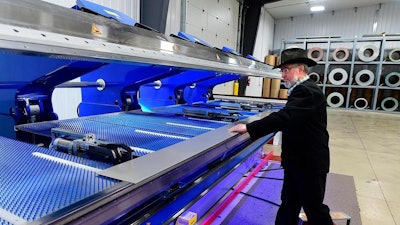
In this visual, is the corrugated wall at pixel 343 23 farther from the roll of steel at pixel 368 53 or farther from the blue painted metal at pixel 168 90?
the blue painted metal at pixel 168 90

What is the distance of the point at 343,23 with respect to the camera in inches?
386

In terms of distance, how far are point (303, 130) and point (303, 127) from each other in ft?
0.07

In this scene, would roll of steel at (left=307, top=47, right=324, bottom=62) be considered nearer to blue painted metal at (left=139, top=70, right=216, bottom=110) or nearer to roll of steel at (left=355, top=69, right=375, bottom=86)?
roll of steel at (left=355, top=69, right=375, bottom=86)

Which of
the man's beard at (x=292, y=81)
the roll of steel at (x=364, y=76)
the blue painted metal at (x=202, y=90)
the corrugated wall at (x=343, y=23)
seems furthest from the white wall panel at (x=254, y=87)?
the man's beard at (x=292, y=81)

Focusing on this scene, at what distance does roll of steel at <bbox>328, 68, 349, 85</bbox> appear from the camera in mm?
9352

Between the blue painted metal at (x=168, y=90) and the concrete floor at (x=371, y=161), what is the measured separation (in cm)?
214

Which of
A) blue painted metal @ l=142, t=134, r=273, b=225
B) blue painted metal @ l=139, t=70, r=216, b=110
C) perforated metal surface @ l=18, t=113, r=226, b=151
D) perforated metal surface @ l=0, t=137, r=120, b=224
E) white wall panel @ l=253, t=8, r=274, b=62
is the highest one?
white wall panel @ l=253, t=8, r=274, b=62

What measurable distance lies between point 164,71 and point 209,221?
1.26m

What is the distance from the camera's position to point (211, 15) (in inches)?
214

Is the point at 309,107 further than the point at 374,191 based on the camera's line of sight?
No

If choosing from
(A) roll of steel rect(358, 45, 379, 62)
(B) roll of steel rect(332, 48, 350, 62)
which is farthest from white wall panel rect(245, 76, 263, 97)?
(A) roll of steel rect(358, 45, 379, 62)

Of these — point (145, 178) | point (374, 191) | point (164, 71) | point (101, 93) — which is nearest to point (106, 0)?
point (101, 93)

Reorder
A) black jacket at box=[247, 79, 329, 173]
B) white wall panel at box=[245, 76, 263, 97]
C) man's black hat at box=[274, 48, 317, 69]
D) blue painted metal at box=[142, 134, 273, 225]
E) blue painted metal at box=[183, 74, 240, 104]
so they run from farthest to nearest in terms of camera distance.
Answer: white wall panel at box=[245, 76, 263, 97] → blue painted metal at box=[183, 74, 240, 104] → man's black hat at box=[274, 48, 317, 69] → black jacket at box=[247, 79, 329, 173] → blue painted metal at box=[142, 134, 273, 225]

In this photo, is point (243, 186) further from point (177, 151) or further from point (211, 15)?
point (211, 15)
